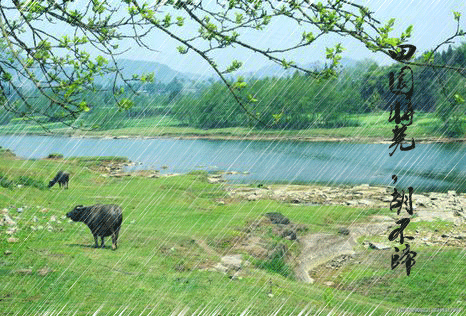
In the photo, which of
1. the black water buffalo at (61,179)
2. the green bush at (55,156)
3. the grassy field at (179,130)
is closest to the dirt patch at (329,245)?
the grassy field at (179,130)

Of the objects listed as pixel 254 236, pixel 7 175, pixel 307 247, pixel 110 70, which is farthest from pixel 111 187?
pixel 110 70

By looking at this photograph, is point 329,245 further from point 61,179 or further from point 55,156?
point 55,156

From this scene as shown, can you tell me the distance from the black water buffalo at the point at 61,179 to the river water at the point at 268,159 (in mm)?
421

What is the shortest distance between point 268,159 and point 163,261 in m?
4.04

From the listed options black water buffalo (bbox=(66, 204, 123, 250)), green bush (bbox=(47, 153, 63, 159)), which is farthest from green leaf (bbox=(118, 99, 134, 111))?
green bush (bbox=(47, 153, 63, 159))


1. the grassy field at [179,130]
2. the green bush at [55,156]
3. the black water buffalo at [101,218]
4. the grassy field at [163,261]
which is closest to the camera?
the grassy field at [163,261]

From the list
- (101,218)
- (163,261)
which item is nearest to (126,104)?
(163,261)

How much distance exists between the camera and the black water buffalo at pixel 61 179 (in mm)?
8438

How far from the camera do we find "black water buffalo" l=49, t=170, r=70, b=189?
8.44 meters

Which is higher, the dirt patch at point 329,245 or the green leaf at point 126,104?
the green leaf at point 126,104

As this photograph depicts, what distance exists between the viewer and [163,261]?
21.0ft

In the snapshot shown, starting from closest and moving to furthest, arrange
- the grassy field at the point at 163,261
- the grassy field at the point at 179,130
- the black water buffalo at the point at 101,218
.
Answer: the grassy field at the point at 163,261, the black water buffalo at the point at 101,218, the grassy field at the point at 179,130

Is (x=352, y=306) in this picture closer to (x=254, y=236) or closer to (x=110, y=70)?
(x=254, y=236)

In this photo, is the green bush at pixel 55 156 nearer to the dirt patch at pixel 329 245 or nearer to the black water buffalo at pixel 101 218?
the black water buffalo at pixel 101 218
